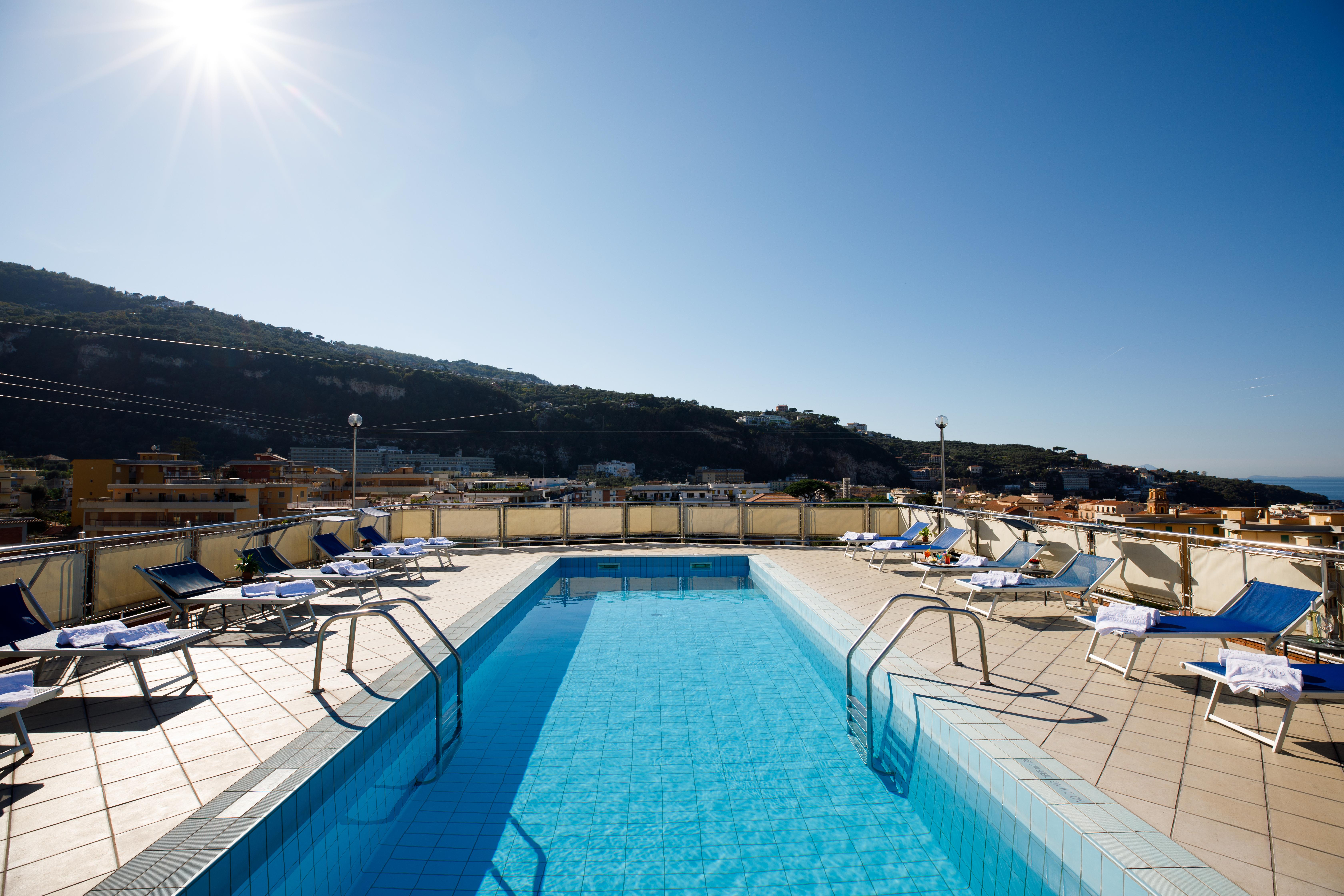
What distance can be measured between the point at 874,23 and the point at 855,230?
545cm

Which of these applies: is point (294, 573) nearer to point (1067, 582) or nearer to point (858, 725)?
point (858, 725)

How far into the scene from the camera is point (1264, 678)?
2.91 meters

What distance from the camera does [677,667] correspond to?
5199 mm

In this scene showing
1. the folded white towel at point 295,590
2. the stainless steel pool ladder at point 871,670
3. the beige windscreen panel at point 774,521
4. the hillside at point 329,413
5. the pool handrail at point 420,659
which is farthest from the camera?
the hillside at point 329,413

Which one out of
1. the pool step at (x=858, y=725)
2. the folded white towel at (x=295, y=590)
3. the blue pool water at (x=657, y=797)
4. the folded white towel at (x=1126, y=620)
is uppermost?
the folded white towel at (x=1126, y=620)

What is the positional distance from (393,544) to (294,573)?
6.76 feet

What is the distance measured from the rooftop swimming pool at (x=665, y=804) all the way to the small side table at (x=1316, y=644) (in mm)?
2234

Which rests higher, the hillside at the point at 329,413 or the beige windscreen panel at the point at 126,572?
the hillside at the point at 329,413

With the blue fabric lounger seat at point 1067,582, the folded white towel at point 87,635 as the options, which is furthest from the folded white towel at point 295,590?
the blue fabric lounger seat at point 1067,582

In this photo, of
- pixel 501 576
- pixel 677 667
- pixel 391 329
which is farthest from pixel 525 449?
pixel 677 667

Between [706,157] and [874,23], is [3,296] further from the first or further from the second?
[874,23]

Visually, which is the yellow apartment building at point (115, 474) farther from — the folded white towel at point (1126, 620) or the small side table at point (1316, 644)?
the small side table at point (1316, 644)

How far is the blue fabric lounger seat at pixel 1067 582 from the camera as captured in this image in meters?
5.42

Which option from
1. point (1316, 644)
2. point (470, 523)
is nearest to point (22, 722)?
point (1316, 644)
